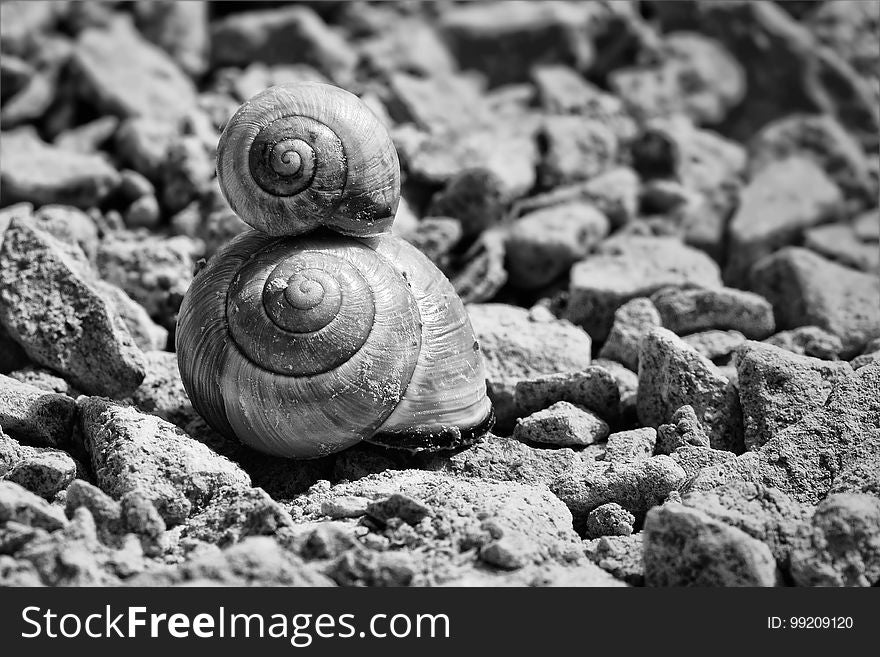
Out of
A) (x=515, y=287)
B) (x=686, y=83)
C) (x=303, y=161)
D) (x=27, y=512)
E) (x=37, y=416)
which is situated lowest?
(x=515, y=287)

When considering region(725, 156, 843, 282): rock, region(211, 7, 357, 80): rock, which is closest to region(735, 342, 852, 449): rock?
region(725, 156, 843, 282): rock

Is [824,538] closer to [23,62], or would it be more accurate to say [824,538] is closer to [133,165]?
[133,165]

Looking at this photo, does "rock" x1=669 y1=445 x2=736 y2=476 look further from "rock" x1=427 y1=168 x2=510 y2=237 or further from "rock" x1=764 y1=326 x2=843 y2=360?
"rock" x1=427 y1=168 x2=510 y2=237

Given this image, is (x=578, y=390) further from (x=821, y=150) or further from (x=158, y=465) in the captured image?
(x=821, y=150)

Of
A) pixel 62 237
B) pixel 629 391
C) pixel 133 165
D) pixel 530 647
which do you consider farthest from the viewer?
pixel 133 165

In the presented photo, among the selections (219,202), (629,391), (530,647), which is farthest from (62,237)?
(530,647)

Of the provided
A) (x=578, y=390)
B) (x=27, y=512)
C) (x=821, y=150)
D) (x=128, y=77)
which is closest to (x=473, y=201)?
(x=578, y=390)
